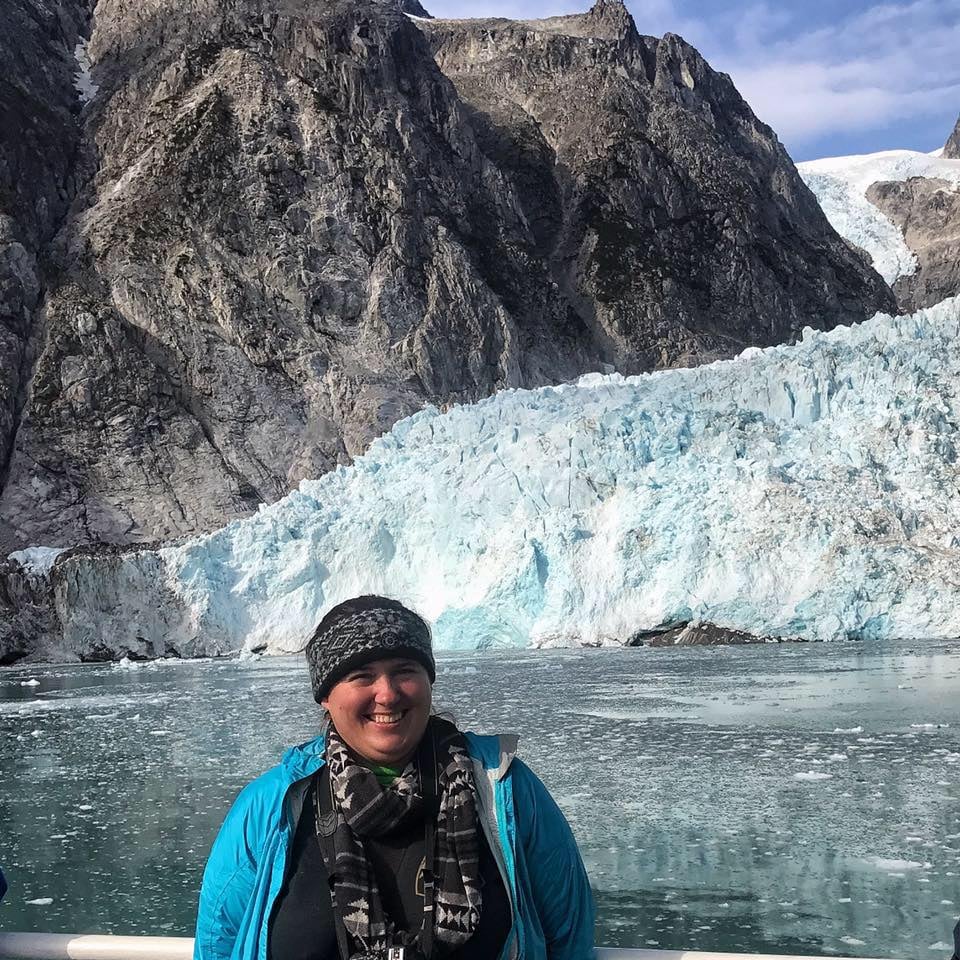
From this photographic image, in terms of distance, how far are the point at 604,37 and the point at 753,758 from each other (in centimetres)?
6044

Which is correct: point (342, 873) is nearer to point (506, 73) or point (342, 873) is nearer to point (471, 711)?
point (471, 711)

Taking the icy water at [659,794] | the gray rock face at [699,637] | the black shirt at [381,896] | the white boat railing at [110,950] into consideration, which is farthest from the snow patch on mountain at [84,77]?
the black shirt at [381,896]

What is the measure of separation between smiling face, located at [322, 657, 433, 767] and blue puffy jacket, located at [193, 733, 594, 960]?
0.29 ft

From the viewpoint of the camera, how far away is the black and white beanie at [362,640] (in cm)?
176

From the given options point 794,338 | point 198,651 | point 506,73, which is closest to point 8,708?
point 198,651

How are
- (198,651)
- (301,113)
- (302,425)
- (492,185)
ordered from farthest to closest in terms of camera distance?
(492,185) → (301,113) → (302,425) → (198,651)

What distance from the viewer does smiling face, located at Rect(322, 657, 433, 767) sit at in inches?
68.0

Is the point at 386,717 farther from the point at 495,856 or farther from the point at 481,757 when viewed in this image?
the point at 495,856

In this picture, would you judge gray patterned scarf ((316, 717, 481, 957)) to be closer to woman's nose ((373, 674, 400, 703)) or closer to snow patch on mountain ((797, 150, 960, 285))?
woman's nose ((373, 674, 400, 703))

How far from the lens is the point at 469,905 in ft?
5.30

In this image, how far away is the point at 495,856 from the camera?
1.67m

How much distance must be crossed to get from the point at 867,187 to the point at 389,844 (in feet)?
276

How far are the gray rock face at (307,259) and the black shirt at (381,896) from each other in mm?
32623

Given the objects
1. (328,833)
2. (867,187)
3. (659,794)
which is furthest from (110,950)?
(867,187)
